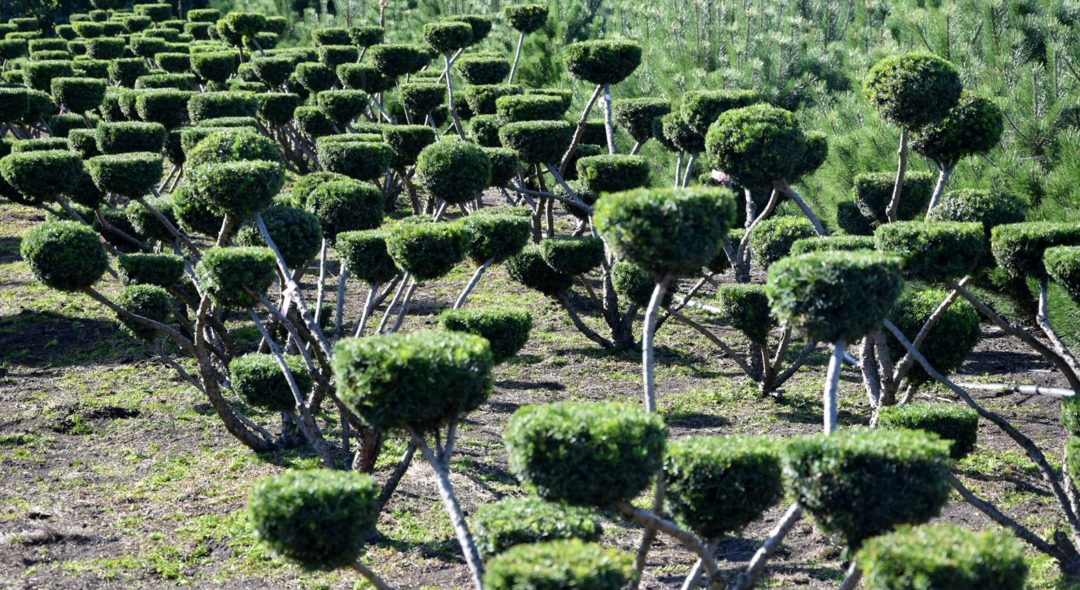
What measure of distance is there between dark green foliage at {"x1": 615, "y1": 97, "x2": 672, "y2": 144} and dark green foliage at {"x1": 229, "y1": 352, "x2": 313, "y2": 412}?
15.0 feet

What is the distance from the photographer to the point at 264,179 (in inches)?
279

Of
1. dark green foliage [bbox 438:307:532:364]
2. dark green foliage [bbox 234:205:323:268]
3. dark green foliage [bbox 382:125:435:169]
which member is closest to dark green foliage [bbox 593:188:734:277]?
dark green foliage [bbox 438:307:532:364]

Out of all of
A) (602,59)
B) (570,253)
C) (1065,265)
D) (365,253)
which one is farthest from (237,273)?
(602,59)

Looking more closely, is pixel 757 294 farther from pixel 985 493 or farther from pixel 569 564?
pixel 569 564

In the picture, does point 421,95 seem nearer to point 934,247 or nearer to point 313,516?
point 934,247

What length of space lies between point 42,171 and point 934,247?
254 inches

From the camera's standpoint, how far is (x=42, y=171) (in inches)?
358

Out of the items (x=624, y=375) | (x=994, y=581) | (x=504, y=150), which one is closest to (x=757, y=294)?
(x=624, y=375)

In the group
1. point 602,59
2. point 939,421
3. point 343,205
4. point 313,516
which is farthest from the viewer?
A: point 602,59

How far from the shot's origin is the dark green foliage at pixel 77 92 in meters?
13.0

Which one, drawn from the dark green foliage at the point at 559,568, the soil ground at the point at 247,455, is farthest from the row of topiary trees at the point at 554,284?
the soil ground at the point at 247,455

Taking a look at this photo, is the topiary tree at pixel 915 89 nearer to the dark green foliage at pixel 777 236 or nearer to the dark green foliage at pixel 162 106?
the dark green foliage at pixel 777 236

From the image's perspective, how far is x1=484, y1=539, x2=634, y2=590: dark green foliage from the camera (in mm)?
4062

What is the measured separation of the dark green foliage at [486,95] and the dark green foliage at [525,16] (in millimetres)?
1152
